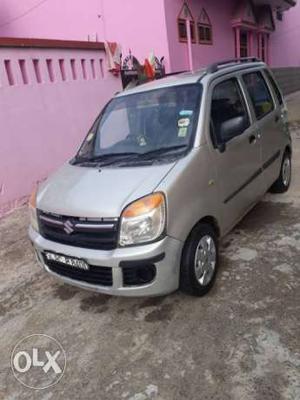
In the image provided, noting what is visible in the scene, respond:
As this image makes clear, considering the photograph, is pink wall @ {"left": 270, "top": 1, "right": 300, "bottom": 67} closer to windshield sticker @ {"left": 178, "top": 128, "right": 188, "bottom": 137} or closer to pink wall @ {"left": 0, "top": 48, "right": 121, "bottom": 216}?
pink wall @ {"left": 0, "top": 48, "right": 121, "bottom": 216}

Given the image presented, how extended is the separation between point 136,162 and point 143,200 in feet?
1.90

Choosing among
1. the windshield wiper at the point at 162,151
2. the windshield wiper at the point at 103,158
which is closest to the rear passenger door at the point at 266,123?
the windshield wiper at the point at 162,151

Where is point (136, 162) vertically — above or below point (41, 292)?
above

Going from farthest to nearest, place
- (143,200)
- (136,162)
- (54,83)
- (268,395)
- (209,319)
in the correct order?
(54,83) < (136,162) < (209,319) < (143,200) < (268,395)

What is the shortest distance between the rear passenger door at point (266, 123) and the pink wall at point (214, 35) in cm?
540

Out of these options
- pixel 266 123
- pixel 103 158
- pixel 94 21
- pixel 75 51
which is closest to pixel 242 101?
pixel 266 123

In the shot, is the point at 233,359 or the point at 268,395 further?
the point at 233,359

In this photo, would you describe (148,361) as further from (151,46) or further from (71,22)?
(71,22)

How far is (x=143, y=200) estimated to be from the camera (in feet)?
8.89

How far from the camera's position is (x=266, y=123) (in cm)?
443

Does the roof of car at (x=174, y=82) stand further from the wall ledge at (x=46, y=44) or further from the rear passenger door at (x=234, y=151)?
the wall ledge at (x=46, y=44)

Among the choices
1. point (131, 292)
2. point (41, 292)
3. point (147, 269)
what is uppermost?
point (147, 269)

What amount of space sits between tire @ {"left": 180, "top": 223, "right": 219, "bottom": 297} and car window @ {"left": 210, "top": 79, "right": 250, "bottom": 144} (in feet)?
2.79

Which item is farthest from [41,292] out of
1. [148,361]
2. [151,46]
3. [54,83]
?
[151,46]
